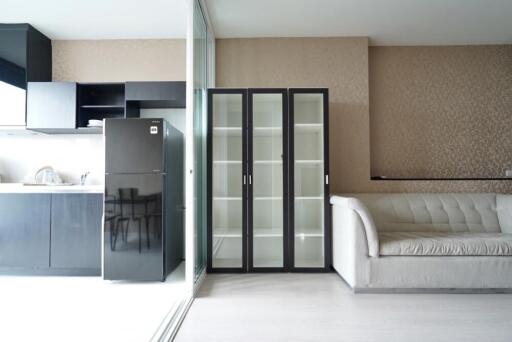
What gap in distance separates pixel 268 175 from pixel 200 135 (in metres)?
0.85

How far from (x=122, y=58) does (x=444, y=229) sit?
4239mm

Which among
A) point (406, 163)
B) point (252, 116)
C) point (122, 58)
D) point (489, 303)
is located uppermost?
point (122, 58)

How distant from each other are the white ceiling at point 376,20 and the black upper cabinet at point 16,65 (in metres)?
2.08

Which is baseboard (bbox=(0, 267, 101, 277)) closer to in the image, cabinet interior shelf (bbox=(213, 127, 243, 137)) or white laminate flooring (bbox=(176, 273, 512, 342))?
white laminate flooring (bbox=(176, 273, 512, 342))

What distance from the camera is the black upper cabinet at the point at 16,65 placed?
3223mm

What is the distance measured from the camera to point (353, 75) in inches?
139

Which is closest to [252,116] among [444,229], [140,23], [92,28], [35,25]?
[140,23]

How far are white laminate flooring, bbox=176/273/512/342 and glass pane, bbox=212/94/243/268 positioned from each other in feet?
1.41

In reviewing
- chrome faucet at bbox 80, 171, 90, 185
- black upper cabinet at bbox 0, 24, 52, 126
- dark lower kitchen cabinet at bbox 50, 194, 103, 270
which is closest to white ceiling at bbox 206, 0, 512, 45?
black upper cabinet at bbox 0, 24, 52, 126

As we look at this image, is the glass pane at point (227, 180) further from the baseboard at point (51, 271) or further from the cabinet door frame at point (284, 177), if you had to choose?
the baseboard at point (51, 271)

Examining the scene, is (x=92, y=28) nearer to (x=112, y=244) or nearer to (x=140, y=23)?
(x=140, y=23)

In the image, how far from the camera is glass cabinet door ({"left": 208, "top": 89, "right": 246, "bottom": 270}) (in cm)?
315

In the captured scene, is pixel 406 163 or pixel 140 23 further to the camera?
pixel 406 163

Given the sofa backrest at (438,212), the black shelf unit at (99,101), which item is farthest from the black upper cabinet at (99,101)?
the sofa backrest at (438,212)
